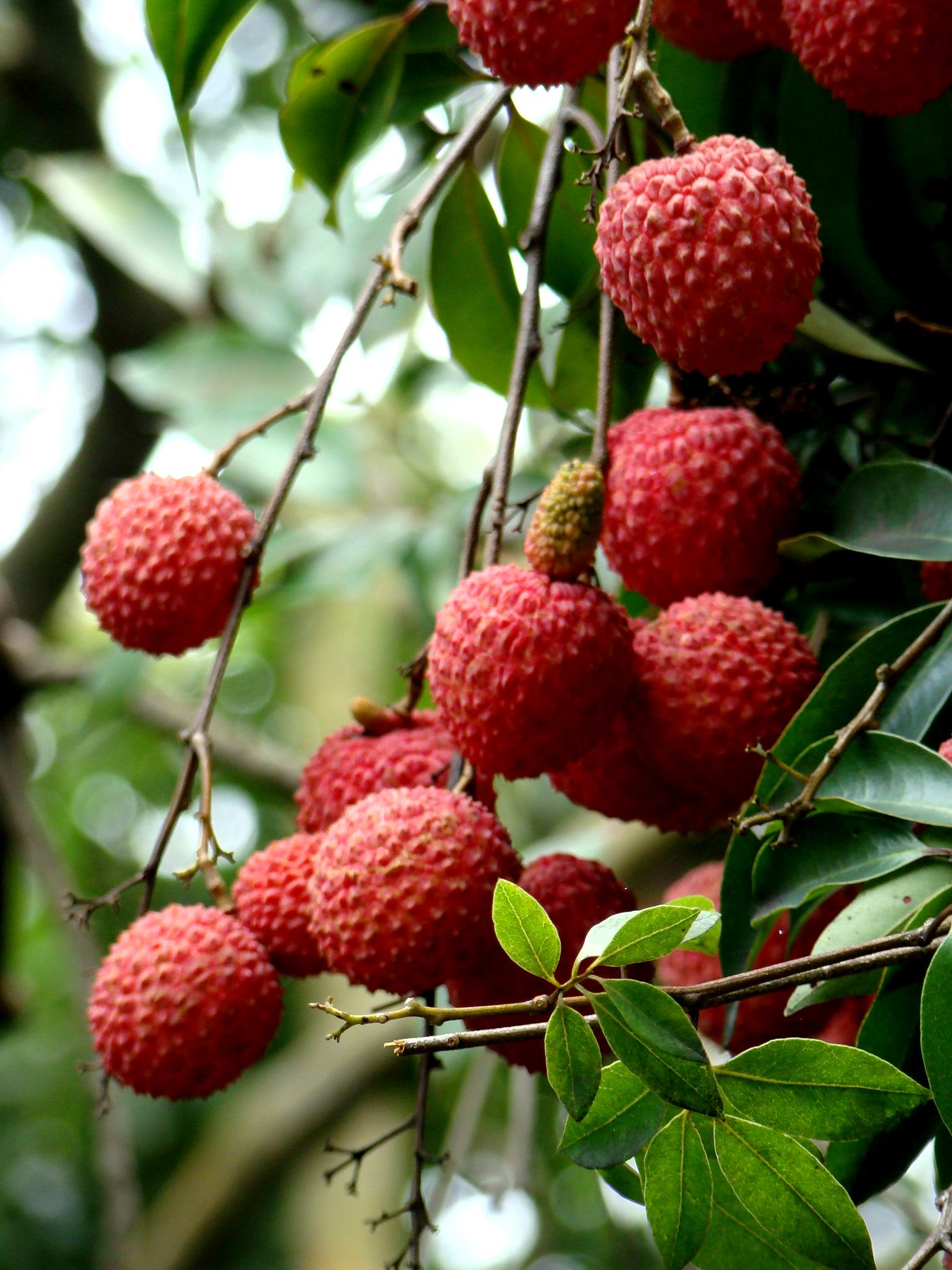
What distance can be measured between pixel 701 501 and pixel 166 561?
0.31 meters

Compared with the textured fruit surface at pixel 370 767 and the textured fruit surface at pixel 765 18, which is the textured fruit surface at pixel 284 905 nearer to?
the textured fruit surface at pixel 370 767

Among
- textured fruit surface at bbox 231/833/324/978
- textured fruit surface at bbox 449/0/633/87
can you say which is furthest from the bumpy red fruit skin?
textured fruit surface at bbox 449/0/633/87

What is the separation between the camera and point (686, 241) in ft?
Result: 1.90

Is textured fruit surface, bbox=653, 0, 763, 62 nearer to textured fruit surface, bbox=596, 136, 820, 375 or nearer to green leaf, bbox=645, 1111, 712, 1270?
textured fruit surface, bbox=596, 136, 820, 375

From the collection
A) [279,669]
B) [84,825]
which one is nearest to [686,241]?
[279,669]

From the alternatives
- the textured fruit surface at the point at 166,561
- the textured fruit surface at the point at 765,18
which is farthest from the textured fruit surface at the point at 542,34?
the textured fruit surface at the point at 166,561

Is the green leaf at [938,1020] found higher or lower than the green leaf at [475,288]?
lower

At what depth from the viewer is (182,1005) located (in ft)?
2.27

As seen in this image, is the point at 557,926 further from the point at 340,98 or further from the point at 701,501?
the point at 340,98

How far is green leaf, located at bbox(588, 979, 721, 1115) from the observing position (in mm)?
445

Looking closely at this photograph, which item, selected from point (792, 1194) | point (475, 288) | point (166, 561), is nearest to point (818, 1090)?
point (792, 1194)

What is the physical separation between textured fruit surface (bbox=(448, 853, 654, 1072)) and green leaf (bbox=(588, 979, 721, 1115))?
201mm

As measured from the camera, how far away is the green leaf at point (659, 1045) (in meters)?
0.44

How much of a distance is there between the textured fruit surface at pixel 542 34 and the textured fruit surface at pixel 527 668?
0.25 m
